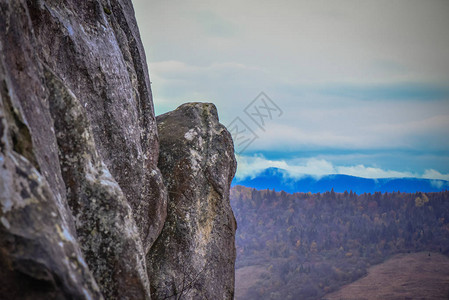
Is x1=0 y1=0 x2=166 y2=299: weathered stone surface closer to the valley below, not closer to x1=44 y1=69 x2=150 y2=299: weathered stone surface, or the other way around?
x1=44 y1=69 x2=150 y2=299: weathered stone surface

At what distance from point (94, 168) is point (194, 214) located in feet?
22.5

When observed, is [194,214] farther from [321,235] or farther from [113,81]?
[321,235]

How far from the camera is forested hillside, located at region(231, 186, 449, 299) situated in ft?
405

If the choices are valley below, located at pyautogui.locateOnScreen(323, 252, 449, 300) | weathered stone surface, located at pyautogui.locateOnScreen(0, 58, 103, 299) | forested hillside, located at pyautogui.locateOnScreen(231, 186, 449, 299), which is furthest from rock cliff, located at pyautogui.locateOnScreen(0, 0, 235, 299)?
forested hillside, located at pyautogui.locateOnScreen(231, 186, 449, 299)

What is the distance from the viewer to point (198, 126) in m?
15.4

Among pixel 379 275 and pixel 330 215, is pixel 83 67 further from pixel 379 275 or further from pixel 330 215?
pixel 330 215

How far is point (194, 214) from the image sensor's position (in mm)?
14156

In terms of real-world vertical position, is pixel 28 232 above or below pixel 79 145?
below

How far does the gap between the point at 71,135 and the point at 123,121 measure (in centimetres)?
342

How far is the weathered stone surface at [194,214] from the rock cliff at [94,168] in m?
0.04

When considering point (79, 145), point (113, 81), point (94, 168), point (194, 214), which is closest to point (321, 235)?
point (194, 214)

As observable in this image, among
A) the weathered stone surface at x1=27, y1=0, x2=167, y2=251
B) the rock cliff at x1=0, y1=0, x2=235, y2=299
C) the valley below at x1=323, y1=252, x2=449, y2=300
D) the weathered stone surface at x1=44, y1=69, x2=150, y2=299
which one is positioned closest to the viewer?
the rock cliff at x1=0, y1=0, x2=235, y2=299

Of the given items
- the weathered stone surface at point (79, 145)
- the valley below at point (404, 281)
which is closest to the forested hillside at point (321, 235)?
the valley below at point (404, 281)

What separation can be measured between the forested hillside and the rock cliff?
350 feet
